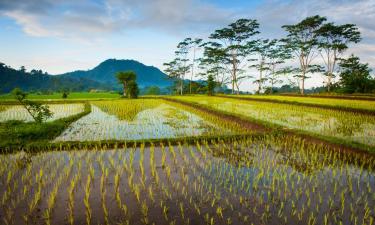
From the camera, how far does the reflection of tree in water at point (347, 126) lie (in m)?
8.07

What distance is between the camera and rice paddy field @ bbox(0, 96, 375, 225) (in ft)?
10.9

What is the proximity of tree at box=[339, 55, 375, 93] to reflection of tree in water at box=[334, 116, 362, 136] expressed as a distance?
20.2 metres

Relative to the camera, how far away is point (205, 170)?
509 centimetres

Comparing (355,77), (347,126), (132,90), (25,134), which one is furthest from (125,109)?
(355,77)

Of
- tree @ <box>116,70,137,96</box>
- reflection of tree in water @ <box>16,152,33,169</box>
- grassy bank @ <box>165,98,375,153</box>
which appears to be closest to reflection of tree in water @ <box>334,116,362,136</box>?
grassy bank @ <box>165,98,375,153</box>

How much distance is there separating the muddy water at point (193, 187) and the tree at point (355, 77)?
25913 mm

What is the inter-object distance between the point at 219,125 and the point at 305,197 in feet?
21.8

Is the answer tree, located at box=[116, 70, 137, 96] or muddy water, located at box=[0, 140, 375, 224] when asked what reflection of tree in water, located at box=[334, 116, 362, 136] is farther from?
tree, located at box=[116, 70, 137, 96]

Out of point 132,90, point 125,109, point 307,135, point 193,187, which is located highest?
point 132,90

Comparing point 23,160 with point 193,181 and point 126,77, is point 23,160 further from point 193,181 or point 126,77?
point 126,77

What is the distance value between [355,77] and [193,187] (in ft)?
98.7

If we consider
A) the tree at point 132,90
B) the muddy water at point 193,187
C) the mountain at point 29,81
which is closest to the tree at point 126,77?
the tree at point 132,90

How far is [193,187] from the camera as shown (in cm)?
422

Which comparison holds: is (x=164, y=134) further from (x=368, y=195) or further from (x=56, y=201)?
(x=368, y=195)
